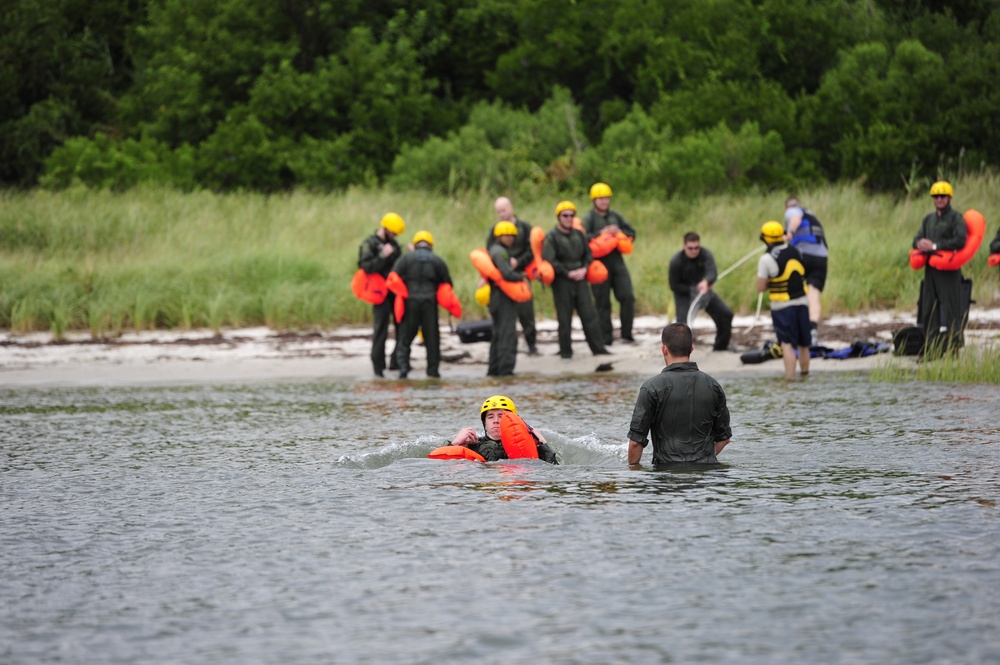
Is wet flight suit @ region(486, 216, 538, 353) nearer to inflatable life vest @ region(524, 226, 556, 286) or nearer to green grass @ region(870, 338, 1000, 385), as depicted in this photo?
inflatable life vest @ region(524, 226, 556, 286)

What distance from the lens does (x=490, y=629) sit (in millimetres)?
6691

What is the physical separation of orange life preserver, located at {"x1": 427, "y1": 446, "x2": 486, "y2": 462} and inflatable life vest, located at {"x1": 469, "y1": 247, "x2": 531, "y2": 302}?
6.27 metres

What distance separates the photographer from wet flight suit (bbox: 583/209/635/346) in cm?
1886

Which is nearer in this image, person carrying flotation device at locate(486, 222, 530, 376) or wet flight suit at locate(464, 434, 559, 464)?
wet flight suit at locate(464, 434, 559, 464)

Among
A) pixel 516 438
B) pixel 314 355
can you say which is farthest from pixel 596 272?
pixel 516 438

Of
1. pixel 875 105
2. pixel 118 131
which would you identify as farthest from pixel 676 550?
pixel 118 131

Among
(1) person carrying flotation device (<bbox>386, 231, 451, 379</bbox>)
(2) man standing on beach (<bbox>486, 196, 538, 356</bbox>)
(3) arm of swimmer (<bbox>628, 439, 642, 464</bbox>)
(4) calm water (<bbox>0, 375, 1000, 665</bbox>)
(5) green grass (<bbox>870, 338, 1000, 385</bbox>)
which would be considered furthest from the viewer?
(2) man standing on beach (<bbox>486, 196, 538, 356</bbox>)

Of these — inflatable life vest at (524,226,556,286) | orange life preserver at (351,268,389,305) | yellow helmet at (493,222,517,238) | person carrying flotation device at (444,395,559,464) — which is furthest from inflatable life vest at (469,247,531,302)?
person carrying flotation device at (444,395,559,464)

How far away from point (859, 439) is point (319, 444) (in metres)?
Result: 4.51

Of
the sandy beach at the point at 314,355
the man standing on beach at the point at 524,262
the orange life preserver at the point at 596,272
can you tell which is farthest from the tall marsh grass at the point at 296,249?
the orange life preserver at the point at 596,272

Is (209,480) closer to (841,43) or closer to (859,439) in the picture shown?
(859,439)

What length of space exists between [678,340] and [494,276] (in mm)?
8412

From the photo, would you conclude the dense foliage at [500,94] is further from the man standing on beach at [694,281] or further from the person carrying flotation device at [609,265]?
the man standing on beach at [694,281]

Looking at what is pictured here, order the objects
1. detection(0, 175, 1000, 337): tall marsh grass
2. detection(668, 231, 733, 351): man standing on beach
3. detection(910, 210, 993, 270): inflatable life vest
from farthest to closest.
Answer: detection(0, 175, 1000, 337): tall marsh grass, detection(668, 231, 733, 351): man standing on beach, detection(910, 210, 993, 270): inflatable life vest
